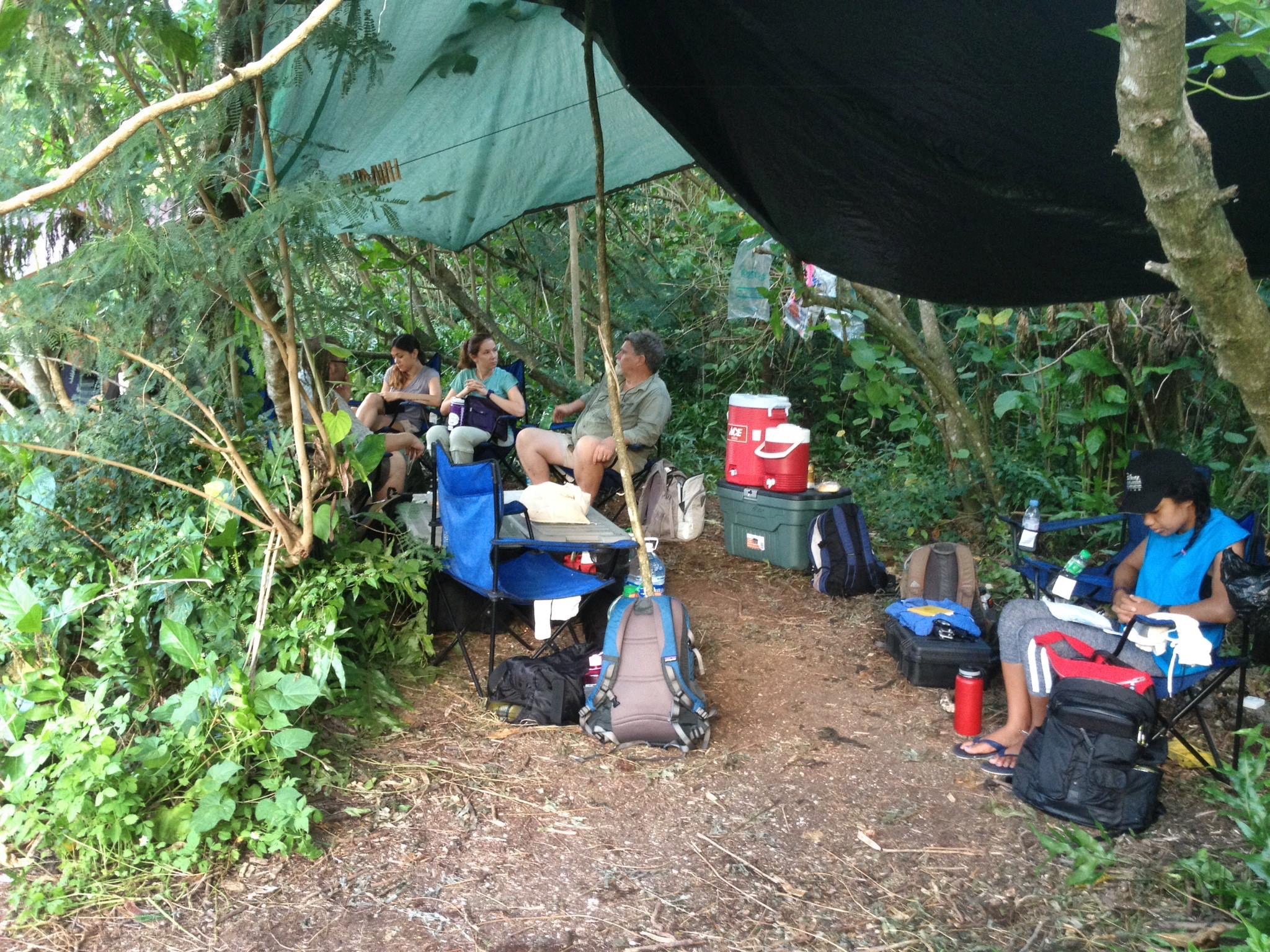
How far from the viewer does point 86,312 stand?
2711 mm

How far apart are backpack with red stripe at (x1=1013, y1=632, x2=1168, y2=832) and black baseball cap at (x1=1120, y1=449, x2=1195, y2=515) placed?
1.69 feet

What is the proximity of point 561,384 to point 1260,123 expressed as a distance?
4.82 metres

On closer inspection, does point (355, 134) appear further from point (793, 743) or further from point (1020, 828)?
point (1020, 828)

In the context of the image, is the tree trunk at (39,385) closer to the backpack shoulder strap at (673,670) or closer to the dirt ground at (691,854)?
the dirt ground at (691,854)

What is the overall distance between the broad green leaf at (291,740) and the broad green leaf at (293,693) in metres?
0.07

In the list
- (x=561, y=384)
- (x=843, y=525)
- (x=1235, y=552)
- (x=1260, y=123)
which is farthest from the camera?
(x=561, y=384)

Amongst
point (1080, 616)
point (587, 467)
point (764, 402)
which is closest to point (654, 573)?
point (587, 467)

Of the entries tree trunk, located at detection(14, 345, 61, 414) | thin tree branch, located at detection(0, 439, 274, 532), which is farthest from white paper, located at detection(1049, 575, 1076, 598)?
tree trunk, located at detection(14, 345, 61, 414)

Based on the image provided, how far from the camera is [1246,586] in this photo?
3.03 metres

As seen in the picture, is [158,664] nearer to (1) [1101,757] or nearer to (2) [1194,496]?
(1) [1101,757]

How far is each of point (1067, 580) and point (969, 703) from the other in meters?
0.58

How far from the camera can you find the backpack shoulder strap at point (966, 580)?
406 centimetres

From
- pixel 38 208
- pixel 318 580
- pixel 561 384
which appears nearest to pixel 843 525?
pixel 318 580

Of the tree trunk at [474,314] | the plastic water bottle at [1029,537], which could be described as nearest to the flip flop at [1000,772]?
the plastic water bottle at [1029,537]
